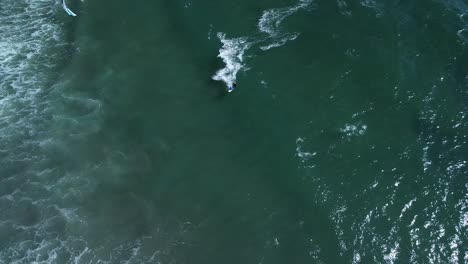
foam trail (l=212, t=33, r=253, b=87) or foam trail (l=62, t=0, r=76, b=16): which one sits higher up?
foam trail (l=62, t=0, r=76, b=16)

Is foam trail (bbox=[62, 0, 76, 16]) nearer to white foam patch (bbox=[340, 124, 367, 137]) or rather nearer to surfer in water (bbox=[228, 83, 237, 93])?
surfer in water (bbox=[228, 83, 237, 93])

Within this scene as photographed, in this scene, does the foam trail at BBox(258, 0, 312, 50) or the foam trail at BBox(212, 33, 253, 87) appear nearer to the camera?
the foam trail at BBox(212, 33, 253, 87)

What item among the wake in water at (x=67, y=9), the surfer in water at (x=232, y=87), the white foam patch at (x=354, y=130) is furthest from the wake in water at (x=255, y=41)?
the wake in water at (x=67, y=9)

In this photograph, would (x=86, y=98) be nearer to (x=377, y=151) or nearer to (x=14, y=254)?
(x=14, y=254)

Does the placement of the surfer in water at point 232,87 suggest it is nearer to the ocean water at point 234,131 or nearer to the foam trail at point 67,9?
the ocean water at point 234,131

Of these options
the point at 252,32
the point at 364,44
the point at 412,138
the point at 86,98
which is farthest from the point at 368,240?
the point at 86,98

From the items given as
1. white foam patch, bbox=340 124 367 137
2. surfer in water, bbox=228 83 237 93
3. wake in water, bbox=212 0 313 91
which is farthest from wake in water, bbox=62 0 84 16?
white foam patch, bbox=340 124 367 137

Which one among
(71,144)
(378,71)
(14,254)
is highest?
(378,71)
